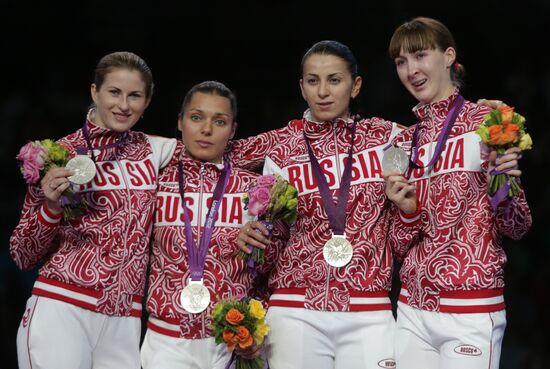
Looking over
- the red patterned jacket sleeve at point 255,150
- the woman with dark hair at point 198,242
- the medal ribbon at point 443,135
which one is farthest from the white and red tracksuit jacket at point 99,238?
the medal ribbon at point 443,135

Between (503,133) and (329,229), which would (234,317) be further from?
(503,133)

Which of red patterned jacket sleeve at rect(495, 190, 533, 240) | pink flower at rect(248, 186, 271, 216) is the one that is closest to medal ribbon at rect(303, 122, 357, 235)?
pink flower at rect(248, 186, 271, 216)

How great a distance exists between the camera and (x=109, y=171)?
4.05 m

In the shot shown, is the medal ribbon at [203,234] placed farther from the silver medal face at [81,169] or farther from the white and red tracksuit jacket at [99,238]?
the silver medal face at [81,169]

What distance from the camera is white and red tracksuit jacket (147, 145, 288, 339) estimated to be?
13.0ft

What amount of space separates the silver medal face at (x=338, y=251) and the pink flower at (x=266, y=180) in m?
0.36

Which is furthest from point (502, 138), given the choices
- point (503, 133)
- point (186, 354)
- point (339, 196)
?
point (186, 354)

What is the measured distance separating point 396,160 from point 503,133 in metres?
0.50

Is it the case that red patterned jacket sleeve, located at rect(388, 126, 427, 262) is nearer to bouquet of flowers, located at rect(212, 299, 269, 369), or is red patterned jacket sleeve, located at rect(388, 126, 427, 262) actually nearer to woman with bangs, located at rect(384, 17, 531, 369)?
woman with bangs, located at rect(384, 17, 531, 369)

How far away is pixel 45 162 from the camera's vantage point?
12.4 feet

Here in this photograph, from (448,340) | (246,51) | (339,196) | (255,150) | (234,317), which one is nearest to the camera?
(448,340)

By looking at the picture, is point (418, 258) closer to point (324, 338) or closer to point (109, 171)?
point (324, 338)

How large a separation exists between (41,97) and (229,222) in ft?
12.7

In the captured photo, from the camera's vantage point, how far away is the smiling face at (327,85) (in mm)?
4074
